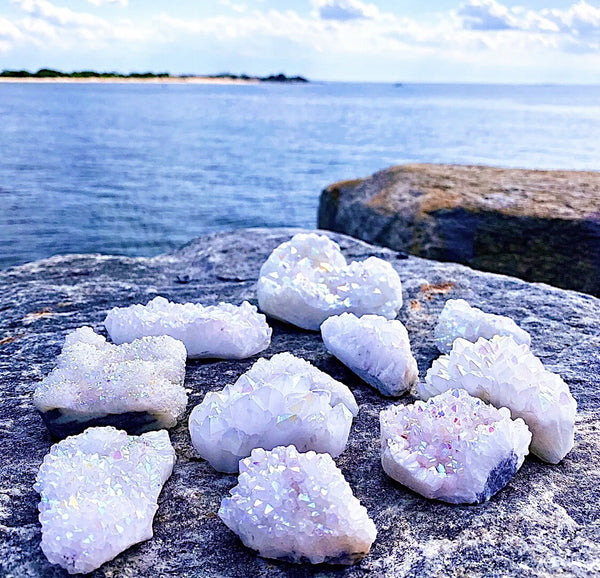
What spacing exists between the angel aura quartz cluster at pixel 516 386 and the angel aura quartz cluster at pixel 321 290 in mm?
651

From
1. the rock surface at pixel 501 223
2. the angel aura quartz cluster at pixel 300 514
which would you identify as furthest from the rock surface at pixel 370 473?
the rock surface at pixel 501 223

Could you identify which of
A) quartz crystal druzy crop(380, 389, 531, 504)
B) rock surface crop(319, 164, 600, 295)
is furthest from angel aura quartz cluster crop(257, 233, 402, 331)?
rock surface crop(319, 164, 600, 295)

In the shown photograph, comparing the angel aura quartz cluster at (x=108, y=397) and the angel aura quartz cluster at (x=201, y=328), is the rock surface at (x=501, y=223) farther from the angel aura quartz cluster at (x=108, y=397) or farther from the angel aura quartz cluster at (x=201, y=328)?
the angel aura quartz cluster at (x=108, y=397)

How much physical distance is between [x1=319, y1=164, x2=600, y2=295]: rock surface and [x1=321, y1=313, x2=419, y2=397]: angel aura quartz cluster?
9.03 feet

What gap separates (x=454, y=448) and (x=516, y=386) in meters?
0.32

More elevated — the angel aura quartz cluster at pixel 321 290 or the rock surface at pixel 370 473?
the angel aura quartz cluster at pixel 321 290

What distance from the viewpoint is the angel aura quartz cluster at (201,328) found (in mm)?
2385

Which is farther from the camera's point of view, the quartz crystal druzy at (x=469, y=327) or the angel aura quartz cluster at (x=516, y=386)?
the quartz crystal druzy at (x=469, y=327)

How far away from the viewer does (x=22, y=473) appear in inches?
67.2

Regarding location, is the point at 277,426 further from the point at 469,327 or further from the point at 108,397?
the point at 469,327

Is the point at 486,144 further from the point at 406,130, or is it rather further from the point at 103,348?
the point at 103,348

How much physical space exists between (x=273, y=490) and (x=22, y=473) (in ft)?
2.32

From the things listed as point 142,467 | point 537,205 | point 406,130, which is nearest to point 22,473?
point 142,467

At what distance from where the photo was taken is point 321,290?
8.92 ft
